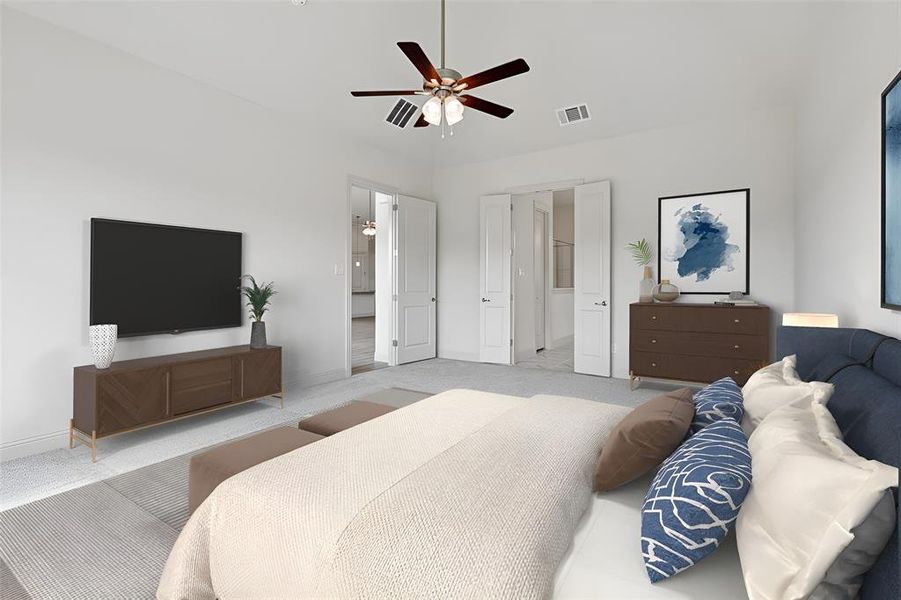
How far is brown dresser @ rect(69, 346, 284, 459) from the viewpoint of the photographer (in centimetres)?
300

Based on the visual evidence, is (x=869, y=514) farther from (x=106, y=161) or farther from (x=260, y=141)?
(x=260, y=141)

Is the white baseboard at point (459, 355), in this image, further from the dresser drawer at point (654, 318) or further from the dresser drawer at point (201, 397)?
the dresser drawer at point (201, 397)

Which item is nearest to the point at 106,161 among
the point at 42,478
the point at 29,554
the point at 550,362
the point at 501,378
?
the point at 42,478

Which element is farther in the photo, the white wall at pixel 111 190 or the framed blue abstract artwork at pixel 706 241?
the framed blue abstract artwork at pixel 706 241

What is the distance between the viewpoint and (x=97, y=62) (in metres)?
3.37

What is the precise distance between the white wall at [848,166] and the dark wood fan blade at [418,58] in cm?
234

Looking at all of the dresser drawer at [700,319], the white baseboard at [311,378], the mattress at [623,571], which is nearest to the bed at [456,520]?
the mattress at [623,571]

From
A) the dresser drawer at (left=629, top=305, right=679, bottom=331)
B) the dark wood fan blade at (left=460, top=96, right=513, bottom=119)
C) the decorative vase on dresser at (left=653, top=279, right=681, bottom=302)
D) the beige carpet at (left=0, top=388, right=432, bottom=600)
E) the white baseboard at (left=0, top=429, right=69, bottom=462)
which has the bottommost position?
the beige carpet at (left=0, top=388, right=432, bottom=600)

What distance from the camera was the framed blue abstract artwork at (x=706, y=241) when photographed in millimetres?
4746

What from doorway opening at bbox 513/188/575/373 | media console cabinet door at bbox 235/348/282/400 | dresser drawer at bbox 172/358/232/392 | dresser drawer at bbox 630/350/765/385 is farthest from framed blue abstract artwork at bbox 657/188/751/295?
dresser drawer at bbox 172/358/232/392

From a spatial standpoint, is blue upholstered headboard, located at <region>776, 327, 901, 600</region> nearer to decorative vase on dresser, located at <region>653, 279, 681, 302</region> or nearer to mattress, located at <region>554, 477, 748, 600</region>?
mattress, located at <region>554, 477, 748, 600</region>

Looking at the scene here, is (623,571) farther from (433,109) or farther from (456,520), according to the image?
(433,109)

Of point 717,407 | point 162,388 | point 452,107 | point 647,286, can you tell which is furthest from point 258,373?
point 647,286

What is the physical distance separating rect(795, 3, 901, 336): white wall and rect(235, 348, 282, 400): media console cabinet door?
431 centimetres
